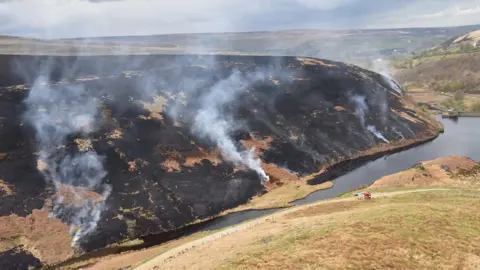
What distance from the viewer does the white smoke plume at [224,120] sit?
3295 inches

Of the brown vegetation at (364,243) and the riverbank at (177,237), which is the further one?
the riverbank at (177,237)

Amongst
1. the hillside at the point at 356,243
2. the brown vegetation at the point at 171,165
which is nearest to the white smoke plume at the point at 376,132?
the brown vegetation at the point at 171,165

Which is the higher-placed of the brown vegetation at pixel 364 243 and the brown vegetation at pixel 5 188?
the brown vegetation at pixel 5 188

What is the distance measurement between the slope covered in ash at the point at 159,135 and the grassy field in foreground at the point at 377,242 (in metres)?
30.6

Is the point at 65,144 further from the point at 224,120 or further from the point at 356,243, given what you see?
the point at 356,243

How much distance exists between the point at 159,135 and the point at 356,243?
56.5 m

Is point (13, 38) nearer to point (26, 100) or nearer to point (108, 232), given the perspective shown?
point (26, 100)

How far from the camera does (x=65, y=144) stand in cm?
6962

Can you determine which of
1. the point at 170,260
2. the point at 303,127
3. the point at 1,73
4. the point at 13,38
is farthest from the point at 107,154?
the point at 13,38

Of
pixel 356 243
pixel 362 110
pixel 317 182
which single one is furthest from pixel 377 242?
pixel 362 110

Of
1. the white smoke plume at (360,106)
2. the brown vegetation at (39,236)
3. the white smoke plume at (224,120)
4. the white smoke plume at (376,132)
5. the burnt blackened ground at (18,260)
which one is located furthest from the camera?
the white smoke plume at (360,106)

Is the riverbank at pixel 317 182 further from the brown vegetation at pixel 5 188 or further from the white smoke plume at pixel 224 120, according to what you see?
the brown vegetation at pixel 5 188

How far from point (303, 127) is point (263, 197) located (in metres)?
35.1

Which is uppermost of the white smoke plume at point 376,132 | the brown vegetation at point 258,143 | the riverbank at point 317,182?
the brown vegetation at point 258,143
